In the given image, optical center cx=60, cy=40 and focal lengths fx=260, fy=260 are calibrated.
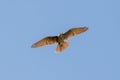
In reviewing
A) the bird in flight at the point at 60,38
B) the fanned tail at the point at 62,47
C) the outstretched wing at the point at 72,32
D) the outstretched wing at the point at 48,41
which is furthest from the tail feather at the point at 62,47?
the outstretched wing at the point at 48,41

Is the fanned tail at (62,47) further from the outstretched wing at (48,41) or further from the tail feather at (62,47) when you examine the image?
the outstretched wing at (48,41)

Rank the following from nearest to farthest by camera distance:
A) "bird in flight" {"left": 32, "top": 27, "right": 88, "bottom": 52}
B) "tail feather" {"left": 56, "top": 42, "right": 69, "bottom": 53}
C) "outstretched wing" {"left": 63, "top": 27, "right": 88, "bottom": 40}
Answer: "tail feather" {"left": 56, "top": 42, "right": 69, "bottom": 53}, "bird in flight" {"left": 32, "top": 27, "right": 88, "bottom": 52}, "outstretched wing" {"left": 63, "top": 27, "right": 88, "bottom": 40}

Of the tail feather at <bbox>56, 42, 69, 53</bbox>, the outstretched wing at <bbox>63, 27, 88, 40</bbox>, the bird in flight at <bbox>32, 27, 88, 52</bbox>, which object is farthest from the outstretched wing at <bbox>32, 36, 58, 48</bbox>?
the tail feather at <bbox>56, 42, 69, 53</bbox>

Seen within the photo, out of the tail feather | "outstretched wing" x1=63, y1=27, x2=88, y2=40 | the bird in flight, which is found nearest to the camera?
the tail feather

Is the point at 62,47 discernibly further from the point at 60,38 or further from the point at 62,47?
the point at 60,38

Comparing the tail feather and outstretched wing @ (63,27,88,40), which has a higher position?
outstretched wing @ (63,27,88,40)

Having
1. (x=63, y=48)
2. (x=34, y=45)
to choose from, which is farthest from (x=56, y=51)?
(x=34, y=45)

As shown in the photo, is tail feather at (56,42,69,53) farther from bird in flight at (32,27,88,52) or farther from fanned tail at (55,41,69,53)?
bird in flight at (32,27,88,52)

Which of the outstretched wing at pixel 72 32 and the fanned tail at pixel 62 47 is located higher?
the outstretched wing at pixel 72 32

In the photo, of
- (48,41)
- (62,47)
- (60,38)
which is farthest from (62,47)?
(48,41)

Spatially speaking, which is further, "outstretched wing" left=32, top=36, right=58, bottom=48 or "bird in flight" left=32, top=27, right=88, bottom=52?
"outstretched wing" left=32, top=36, right=58, bottom=48

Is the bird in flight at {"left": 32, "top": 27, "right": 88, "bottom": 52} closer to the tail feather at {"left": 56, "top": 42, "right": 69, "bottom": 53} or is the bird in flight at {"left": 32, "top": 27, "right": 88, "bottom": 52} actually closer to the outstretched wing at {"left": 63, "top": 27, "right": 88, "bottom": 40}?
the outstretched wing at {"left": 63, "top": 27, "right": 88, "bottom": 40}

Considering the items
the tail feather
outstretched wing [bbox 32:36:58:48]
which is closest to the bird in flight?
outstretched wing [bbox 32:36:58:48]

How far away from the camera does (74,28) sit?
10.8 m
